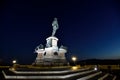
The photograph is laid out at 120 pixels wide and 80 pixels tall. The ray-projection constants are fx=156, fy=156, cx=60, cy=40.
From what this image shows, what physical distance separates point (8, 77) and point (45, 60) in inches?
999

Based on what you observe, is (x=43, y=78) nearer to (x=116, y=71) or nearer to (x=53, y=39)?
(x=116, y=71)

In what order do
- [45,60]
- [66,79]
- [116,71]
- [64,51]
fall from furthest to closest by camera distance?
[64,51]
[45,60]
[116,71]
[66,79]

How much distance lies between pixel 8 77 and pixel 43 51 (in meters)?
28.3

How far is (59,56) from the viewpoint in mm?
41969

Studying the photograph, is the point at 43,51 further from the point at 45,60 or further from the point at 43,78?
the point at 43,78

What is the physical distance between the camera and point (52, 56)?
4081cm

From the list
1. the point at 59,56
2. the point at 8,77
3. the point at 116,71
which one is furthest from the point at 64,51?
the point at 8,77

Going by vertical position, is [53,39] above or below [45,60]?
above

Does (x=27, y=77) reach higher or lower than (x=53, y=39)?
lower

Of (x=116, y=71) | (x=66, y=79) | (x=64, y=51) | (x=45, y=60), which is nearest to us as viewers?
(x=66, y=79)

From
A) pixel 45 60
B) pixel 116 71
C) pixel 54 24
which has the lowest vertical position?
pixel 116 71

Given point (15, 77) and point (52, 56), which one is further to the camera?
point (52, 56)

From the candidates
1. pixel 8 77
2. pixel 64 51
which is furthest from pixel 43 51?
pixel 8 77

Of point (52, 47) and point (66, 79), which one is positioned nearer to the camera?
point (66, 79)
